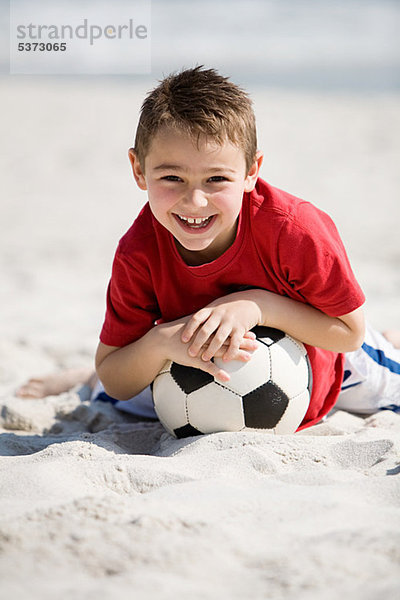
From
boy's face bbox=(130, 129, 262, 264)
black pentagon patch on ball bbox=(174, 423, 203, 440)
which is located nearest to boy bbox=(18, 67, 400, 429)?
boy's face bbox=(130, 129, 262, 264)

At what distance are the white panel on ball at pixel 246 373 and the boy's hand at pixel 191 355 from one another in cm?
2

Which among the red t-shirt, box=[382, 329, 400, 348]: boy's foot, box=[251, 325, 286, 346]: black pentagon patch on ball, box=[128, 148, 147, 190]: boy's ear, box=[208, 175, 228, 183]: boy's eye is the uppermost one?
box=[128, 148, 147, 190]: boy's ear

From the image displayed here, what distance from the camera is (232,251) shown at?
102 inches

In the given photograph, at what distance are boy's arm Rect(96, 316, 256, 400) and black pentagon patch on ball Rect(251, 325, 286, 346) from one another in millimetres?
54

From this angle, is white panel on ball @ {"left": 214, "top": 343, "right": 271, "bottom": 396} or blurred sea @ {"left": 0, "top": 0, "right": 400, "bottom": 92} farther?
blurred sea @ {"left": 0, "top": 0, "right": 400, "bottom": 92}

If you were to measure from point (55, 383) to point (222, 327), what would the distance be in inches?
61.5

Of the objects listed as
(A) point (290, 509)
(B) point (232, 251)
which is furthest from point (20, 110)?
(A) point (290, 509)

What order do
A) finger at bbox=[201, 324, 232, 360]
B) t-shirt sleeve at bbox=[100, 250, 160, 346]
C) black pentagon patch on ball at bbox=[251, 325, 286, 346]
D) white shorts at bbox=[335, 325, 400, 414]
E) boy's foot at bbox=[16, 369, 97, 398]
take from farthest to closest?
1. boy's foot at bbox=[16, 369, 97, 398]
2. white shorts at bbox=[335, 325, 400, 414]
3. t-shirt sleeve at bbox=[100, 250, 160, 346]
4. black pentagon patch on ball at bbox=[251, 325, 286, 346]
5. finger at bbox=[201, 324, 232, 360]

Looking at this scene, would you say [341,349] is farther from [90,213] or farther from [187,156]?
[90,213]

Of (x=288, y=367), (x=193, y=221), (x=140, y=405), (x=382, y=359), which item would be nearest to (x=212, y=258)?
(x=193, y=221)

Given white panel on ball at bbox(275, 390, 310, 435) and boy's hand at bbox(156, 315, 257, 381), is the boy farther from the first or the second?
white panel on ball at bbox(275, 390, 310, 435)

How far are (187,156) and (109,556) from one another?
52.5 inches

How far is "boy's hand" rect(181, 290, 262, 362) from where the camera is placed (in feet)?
8.20

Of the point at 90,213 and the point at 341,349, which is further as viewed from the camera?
the point at 90,213
